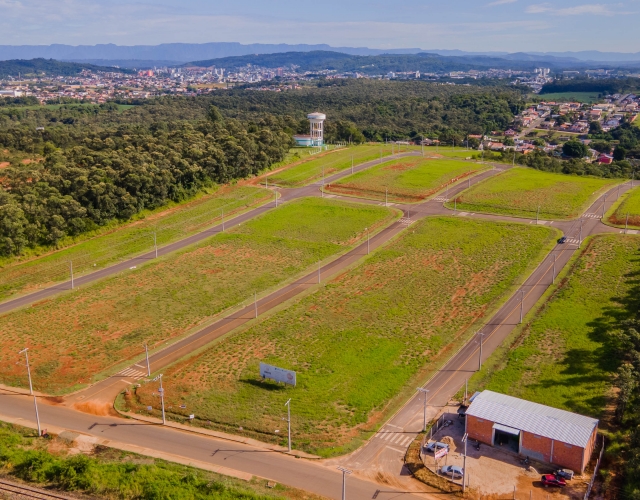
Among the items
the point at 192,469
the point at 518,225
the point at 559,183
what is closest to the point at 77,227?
the point at 192,469

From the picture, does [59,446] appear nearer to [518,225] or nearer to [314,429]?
[314,429]

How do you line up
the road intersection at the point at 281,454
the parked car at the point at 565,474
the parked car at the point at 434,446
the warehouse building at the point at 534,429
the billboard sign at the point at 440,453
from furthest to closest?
the parked car at the point at 434,446 < the billboard sign at the point at 440,453 < the warehouse building at the point at 534,429 < the road intersection at the point at 281,454 < the parked car at the point at 565,474

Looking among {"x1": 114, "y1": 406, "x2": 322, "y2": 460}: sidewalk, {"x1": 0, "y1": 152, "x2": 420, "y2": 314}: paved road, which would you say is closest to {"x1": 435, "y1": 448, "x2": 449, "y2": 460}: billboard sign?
{"x1": 114, "y1": 406, "x2": 322, "y2": 460}: sidewalk

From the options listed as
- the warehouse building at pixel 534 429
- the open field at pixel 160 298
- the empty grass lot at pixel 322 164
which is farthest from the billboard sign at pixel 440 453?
the empty grass lot at pixel 322 164

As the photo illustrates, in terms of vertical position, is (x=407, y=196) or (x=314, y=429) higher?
(x=407, y=196)

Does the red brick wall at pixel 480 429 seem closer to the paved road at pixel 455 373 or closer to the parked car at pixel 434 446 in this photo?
the parked car at pixel 434 446

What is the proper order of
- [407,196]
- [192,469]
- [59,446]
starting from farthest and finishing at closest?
[407,196] < [59,446] < [192,469]
